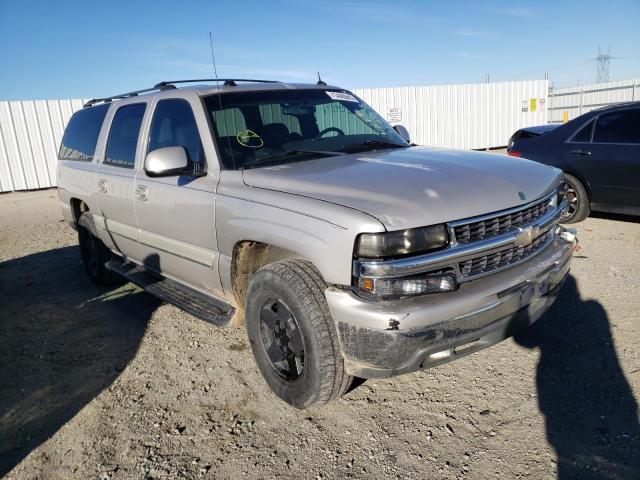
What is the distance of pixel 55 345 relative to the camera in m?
4.14

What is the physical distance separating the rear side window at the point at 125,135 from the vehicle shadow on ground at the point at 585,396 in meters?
3.58

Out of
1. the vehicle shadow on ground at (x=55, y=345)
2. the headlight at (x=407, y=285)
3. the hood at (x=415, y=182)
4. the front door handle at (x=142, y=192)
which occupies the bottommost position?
the vehicle shadow on ground at (x=55, y=345)

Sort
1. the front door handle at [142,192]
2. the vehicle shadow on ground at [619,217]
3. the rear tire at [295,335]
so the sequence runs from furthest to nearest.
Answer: the vehicle shadow on ground at [619,217]
the front door handle at [142,192]
the rear tire at [295,335]

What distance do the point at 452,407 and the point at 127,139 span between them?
140 inches

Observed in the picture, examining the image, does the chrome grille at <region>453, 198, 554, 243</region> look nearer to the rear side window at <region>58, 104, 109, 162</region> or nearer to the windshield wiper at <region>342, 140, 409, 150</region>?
the windshield wiper at <region>342, 140, 409, 150</region>

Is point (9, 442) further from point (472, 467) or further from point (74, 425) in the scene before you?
point (472, 467)

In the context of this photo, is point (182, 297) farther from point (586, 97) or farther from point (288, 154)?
point (586, 97)

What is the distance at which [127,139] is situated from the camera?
4.45 metres

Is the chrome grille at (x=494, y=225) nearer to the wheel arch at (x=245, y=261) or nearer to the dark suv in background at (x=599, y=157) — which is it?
the wheel arch at (x=245, y=261)

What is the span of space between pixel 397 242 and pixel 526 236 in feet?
2.94

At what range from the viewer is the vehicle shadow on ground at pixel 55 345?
3043 millimetres

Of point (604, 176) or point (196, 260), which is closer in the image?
point (196, 260)

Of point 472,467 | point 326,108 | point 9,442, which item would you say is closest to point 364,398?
point 472,467

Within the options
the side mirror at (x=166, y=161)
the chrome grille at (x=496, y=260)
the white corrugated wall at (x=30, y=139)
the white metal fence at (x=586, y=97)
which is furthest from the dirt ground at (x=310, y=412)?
the white metal fence at (x=586, y=97)
